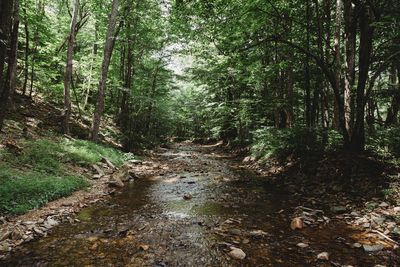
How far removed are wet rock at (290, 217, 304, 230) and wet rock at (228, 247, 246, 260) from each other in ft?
6.10

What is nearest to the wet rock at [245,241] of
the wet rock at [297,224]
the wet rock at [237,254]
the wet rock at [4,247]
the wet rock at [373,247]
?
the wet rock at [237,254]

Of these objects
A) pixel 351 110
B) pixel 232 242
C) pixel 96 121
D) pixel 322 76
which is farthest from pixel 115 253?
pixel 322 76

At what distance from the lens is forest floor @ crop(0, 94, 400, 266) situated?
4941 millimetres

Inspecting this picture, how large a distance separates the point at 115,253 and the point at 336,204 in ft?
A: 19.9

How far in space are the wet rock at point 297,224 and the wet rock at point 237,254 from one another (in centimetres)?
186

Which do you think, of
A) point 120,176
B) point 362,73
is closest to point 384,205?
point 362,73

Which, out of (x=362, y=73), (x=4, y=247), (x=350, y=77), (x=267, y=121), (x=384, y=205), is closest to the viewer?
(x=4, y=247)

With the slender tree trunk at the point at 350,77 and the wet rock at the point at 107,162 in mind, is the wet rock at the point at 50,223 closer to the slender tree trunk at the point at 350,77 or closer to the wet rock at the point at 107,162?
the wet rock at the point at 107,162

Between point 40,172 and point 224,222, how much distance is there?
556cm

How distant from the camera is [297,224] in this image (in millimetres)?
6477

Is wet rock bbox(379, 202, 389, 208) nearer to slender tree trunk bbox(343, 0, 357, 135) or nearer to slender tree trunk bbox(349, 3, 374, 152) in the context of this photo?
slender tree trunk bbox(349, 3, 374, 152)

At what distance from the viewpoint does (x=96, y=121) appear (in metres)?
15.1

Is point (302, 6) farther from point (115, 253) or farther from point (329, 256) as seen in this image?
point (115, 253)

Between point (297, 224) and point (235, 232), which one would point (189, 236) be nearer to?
point (235, 232)
